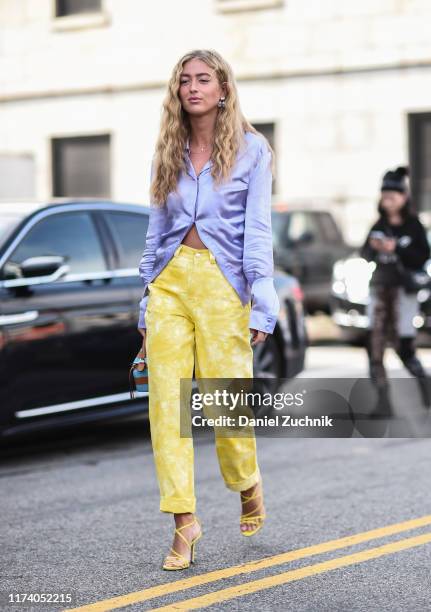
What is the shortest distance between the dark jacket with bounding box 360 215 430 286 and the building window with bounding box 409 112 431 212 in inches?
478

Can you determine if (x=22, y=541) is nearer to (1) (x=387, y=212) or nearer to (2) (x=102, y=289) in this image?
(2) (x=102, y=289)

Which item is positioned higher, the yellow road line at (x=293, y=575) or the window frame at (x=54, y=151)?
the window frame at (x=54, y=151)

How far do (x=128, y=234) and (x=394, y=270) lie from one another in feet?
6.28

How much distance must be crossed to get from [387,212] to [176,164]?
13.8 feet

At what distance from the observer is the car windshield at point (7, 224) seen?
7.77m

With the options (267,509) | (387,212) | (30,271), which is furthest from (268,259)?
(387,212)

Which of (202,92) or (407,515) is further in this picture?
(407,515)

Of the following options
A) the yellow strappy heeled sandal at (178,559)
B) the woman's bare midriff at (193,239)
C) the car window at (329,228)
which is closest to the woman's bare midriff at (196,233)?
the woman's bare midriff at (193,239)

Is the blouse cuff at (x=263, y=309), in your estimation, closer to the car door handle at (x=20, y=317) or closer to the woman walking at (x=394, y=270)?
the car door handle at (x=20, y=317)

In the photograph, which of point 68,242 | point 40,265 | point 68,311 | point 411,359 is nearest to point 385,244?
point 411,359

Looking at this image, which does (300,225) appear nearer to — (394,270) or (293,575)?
(394,270)

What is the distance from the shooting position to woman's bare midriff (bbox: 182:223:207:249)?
534cm

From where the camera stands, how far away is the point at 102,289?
26.7 ft

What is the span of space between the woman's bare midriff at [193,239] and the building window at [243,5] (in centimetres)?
1699
